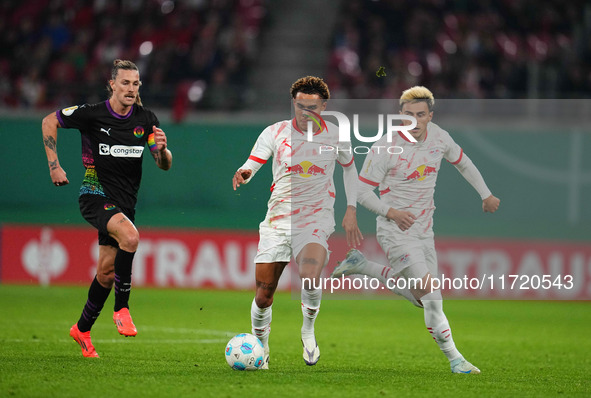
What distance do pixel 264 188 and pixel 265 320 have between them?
2711 millimetres

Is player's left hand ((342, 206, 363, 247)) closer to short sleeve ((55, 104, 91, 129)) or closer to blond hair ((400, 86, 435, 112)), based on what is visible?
blond hair ((400, 86, 435, 112))

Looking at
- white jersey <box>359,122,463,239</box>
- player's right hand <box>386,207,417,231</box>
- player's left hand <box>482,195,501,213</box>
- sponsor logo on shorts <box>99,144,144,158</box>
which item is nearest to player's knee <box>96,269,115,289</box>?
sponsor logo on shorts <box>99,144,144,158</box>

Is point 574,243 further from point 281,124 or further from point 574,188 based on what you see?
point 281,124

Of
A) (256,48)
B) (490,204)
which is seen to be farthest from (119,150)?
(256,48)

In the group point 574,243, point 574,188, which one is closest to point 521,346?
point 574,243

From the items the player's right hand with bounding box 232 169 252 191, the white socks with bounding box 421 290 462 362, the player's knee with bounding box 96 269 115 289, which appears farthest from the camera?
the player's knee with bounding box 96 269 115 289

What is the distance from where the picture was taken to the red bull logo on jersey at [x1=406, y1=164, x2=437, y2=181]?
24.9 feet

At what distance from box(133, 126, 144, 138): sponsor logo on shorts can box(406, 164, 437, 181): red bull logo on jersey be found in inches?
87.8

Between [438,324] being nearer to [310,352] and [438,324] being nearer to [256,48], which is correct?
[310,352]

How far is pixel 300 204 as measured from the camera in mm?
7336

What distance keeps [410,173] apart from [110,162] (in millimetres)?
2460

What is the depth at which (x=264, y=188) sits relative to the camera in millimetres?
9852

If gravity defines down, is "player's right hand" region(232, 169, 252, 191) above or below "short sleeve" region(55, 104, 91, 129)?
below

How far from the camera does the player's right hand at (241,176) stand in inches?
276
